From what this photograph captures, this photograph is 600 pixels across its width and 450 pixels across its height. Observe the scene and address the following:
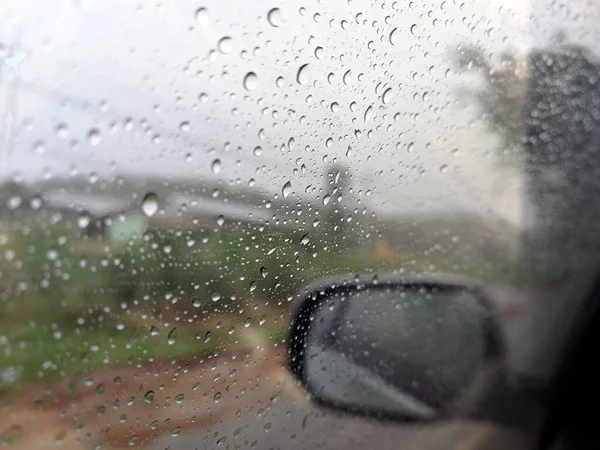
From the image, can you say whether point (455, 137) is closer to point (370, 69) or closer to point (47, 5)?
point (370, 69)

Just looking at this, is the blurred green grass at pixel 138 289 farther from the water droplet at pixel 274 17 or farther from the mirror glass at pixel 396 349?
the water droplet at pixel 274 17

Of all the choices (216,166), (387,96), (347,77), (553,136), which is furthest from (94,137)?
(553,136)

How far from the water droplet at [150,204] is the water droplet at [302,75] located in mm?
372

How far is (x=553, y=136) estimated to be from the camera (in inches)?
66.5

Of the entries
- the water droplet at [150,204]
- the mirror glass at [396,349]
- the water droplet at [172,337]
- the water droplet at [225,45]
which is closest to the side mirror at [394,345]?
the mirror glass at [396,349]

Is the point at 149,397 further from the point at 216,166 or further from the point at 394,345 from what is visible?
the point at 394,345

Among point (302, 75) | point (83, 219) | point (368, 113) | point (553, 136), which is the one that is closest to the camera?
point (83, 219)

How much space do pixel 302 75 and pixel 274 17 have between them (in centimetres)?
12

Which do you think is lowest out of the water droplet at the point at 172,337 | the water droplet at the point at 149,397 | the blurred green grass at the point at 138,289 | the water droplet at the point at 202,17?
the water droplet at the point at 149,397

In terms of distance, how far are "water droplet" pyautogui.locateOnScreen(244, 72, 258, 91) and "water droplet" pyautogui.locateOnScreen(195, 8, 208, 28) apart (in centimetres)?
11

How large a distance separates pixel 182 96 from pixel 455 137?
2.74 ft

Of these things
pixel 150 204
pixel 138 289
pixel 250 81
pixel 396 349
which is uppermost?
pixel 250 81

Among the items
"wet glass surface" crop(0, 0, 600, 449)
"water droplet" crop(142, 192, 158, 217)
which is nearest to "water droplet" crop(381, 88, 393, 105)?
"wet glass surface" crop(0, 0, 600, 449)

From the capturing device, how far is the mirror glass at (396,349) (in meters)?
1.19
